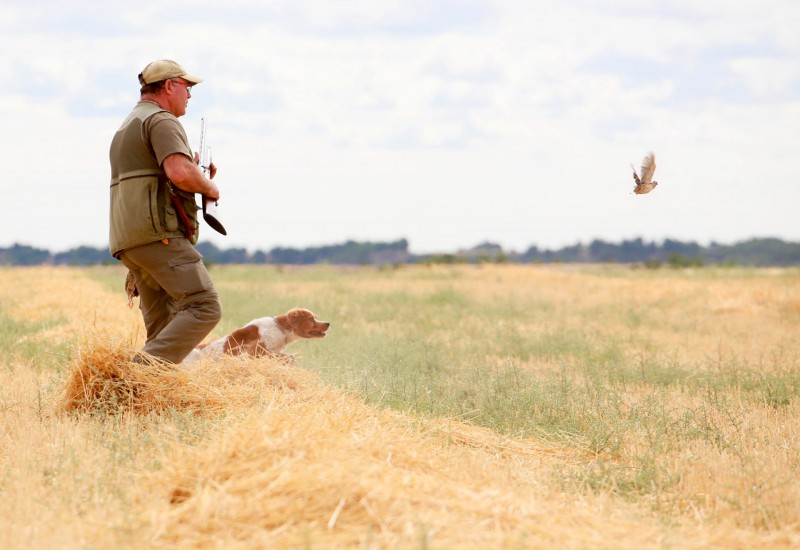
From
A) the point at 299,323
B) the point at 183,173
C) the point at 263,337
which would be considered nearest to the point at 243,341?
the point at 263,337

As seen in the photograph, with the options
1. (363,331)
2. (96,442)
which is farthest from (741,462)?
(363,331)

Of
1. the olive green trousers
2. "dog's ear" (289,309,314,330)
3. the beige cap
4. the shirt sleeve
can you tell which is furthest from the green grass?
the beige cap

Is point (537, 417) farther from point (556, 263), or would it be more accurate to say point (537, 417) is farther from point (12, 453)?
point (556, 263)

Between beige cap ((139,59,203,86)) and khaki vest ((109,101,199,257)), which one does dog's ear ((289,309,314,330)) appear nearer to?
khaki vest ((109,101,199,257))

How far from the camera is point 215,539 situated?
4.08 metres

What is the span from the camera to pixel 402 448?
5.22 m

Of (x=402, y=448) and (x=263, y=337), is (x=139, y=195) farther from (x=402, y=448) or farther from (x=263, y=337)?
(x=402, y=448)

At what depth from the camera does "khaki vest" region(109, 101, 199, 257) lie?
6602 millimetres

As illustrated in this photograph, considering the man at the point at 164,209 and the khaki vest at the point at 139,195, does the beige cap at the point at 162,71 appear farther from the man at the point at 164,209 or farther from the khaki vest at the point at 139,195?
the khaki vest at the point at 139,195

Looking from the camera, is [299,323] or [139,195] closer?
[139,195]

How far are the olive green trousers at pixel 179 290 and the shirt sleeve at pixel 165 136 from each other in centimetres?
63

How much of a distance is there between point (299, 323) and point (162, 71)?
2625mm

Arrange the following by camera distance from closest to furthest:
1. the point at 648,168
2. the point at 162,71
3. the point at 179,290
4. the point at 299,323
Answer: the point at 179,290
the point at 162,71
the point at 648,168
the point at 299,323

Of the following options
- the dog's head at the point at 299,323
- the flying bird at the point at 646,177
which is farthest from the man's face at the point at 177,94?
the flying bird at the point at 646,177
